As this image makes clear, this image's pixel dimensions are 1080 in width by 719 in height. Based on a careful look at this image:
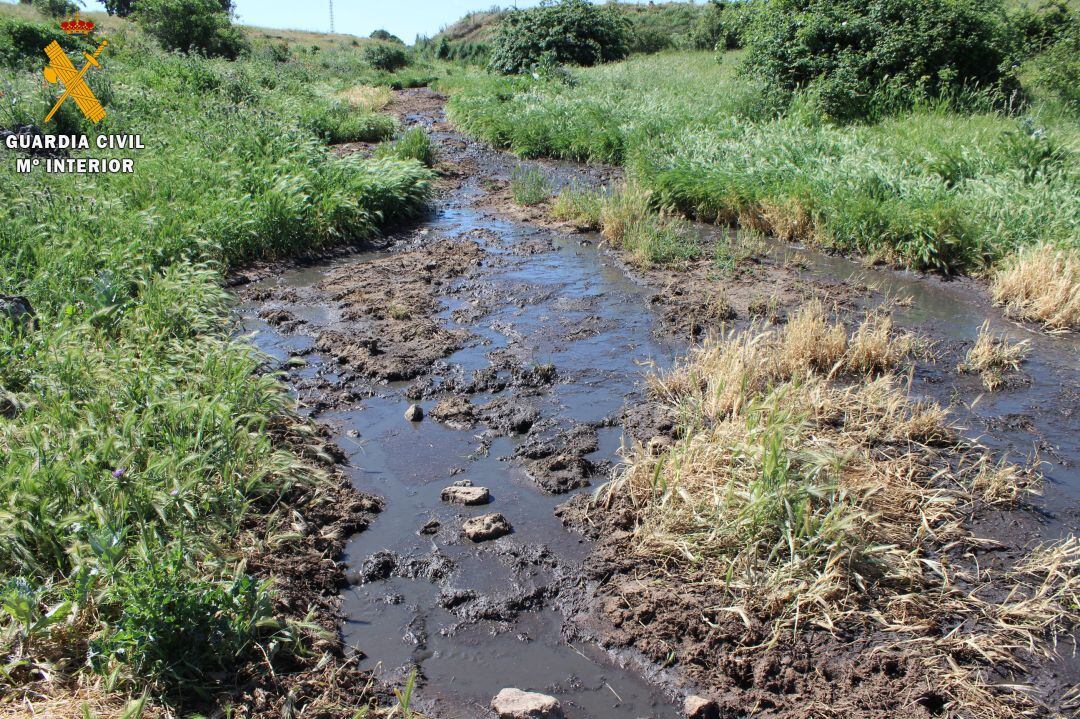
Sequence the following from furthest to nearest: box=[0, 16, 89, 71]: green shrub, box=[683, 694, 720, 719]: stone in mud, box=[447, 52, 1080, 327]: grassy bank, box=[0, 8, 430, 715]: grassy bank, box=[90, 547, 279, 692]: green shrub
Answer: box=[0, 16, 89, 71]: green shrub
box=[447, 52, 1080, 327]: grassy bank
box=[683, 694, 720, 719]: stone in mud
box=[0, 8, 430, 715]: grassy bank
box=[90, 547, 279, 692]: green shrub

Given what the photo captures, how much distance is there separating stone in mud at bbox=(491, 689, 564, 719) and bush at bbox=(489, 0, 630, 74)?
25130mm

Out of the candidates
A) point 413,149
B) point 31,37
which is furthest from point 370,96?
point 413,149

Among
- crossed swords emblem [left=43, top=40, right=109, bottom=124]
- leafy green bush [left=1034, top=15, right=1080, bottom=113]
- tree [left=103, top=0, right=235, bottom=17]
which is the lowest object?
crossed swords emblem [left=43, top=40, right=109, bottom=124]

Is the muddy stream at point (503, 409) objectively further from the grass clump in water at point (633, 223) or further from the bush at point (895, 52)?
the bush at point (895, 52)

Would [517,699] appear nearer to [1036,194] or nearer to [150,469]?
[150,469]

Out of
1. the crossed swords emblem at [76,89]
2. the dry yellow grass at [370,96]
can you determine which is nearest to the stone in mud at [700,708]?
the crossed swords emblem at [76,89]

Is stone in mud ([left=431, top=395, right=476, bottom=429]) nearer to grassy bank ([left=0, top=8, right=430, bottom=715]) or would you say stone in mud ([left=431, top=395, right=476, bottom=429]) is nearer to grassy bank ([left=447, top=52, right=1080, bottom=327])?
grassy bank ([left=0, top=8, right=430, bottom=715])

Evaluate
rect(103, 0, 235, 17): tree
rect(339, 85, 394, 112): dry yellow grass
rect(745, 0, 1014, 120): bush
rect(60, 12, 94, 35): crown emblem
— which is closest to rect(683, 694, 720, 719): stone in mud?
rect(745, 0, 1014, 120): bush

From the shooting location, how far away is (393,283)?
347 inches

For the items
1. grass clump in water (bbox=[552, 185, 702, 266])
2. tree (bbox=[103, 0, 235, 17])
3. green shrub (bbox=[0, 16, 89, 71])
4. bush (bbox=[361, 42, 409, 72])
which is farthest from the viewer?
tree (bbox=[103, 0, 235, 17])

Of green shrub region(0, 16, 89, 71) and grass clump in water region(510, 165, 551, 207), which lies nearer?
grass clump in water region(510, 165, 551, 207)

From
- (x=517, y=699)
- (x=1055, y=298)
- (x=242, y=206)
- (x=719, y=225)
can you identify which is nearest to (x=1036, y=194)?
(x=1055, y=298)

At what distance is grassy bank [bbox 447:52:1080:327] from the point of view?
8711 millimetres

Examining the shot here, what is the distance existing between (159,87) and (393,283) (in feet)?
36.4
